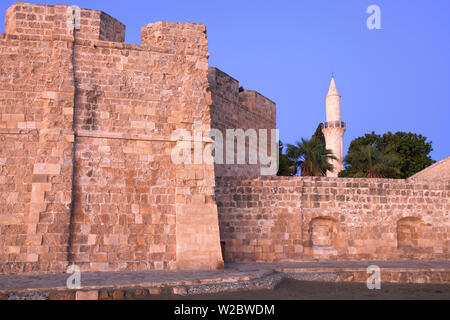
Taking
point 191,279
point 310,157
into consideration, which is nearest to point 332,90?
point 310,157

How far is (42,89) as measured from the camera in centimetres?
985

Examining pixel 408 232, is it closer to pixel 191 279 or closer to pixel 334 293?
pixel 334 293

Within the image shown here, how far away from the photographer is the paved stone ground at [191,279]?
7.06 metres

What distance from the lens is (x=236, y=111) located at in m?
14.6

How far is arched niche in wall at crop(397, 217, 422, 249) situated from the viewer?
13.2 meters

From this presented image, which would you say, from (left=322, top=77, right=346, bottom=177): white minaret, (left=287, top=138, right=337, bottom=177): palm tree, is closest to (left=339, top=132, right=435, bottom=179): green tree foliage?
(left=322, top=77, right=346, bottom=177): white minaret

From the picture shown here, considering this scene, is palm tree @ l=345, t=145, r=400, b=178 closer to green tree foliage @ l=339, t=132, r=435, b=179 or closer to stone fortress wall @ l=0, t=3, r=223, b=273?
green tree foliage @ l=339, t=132, r=435, b=179

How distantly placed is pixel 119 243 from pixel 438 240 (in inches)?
353

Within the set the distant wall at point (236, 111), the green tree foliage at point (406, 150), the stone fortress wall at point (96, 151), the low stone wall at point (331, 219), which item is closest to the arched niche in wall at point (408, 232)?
the low stone wall at point (331, 219)

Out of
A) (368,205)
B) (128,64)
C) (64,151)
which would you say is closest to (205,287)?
(64,151)

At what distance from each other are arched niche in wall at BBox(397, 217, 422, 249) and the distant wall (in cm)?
471

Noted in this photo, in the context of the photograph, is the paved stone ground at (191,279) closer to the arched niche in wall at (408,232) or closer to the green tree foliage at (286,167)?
the arched niche in wall at (408,232)
